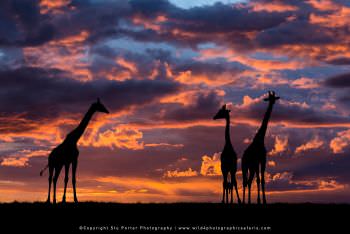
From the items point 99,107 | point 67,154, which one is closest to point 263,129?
point 99,107

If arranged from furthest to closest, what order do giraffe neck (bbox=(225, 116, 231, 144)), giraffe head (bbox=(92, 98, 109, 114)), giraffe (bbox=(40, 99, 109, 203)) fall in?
giraffe neck (bbox=(225, 116, 231, 144)) → giraffe head (bbox=(92, 98, 109, 114)) → giraffe (bbox=(40, 99, 109, 203))

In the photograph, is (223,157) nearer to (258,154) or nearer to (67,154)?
(258,154)

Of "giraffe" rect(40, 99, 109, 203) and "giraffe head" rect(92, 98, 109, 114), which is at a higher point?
"giraffe head" rect(92, 98, 109, 114)
